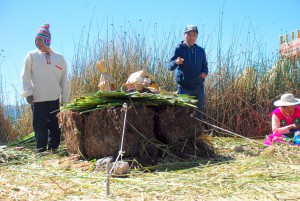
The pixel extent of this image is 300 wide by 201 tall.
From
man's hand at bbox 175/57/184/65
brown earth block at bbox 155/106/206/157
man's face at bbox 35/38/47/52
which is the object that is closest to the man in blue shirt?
man's hand at bbox 175/57/184/65

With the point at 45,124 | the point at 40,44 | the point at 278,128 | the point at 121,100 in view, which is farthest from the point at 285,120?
the point at 40,44

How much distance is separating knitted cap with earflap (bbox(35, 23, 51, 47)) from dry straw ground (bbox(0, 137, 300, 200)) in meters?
1.78

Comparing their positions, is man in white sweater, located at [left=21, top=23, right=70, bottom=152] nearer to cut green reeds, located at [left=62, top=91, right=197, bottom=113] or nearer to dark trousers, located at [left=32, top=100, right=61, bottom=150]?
dark trousers, located at [left=32, top=100, right=61, bottom=150]

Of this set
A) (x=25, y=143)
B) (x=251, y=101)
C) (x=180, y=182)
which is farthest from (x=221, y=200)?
(x=251, y=101)

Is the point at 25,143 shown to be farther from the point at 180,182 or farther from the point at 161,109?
the point at 180,182

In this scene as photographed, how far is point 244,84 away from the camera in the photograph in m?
6.48

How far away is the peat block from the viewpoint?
Result: 11.5 ft

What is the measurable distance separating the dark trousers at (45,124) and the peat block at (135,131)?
74 centimetres

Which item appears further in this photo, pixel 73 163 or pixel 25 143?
pixel 25 143

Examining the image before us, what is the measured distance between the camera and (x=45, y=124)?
15.2ft

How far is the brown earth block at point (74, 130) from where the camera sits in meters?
3.75

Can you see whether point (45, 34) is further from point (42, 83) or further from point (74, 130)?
point (74, 130)

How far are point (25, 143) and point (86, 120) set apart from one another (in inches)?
81.1

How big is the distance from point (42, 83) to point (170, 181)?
2.71 m
